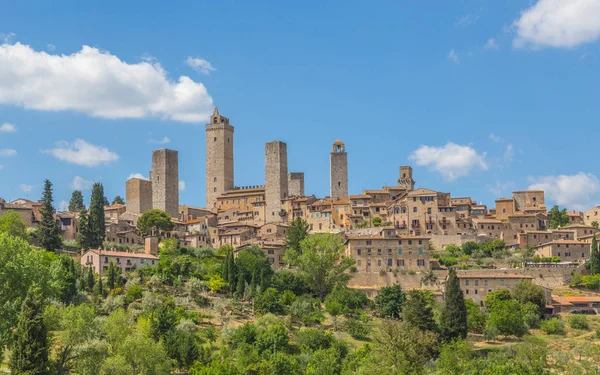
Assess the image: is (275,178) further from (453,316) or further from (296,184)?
(453,316)

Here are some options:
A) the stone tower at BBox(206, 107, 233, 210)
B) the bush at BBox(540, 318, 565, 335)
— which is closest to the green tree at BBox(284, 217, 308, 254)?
the bush at BBox(540, 318, 565, 335)

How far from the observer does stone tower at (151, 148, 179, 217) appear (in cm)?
11306

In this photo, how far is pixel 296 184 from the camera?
114 meters

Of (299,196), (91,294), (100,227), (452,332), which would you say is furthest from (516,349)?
(299,196)

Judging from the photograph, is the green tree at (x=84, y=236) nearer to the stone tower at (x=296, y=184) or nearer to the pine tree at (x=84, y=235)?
the pine tree at (x=84, y=235)

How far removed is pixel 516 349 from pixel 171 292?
26.9 m

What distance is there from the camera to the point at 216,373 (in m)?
52.0

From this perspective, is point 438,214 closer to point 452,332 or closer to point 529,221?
point 529,221

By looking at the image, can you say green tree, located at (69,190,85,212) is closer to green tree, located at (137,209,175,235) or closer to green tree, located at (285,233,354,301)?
green tree, located at (137,209,175,235)

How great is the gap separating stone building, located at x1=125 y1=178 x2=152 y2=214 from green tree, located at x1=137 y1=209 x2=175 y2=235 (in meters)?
14.9

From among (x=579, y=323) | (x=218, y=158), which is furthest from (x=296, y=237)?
A: (x=218, y=158)

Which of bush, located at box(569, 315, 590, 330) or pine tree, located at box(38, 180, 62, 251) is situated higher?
pine tree, located at box(38, 180, 62, 251)

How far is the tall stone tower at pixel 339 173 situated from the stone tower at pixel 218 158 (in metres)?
13.6

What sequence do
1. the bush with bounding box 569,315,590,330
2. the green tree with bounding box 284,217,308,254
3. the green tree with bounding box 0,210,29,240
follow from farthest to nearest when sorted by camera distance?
the green tree with bounding box 284,217,308,254 → the green tree with bounding box 0,210,29,240 → the bush with bounding box 569,315,590,330
